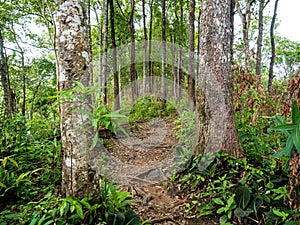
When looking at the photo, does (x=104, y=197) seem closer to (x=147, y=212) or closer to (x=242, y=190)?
(x=147, y=212)

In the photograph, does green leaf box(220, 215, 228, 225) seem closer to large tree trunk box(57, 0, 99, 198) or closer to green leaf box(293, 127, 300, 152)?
green leaf box(293, 127, 300, 152)

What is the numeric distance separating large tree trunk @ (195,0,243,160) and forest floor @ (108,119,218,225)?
0.88 meters

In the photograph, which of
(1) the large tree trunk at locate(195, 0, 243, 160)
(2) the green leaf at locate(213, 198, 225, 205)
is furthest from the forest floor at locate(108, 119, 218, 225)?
(1) the large tree trunk at locate(195, 0, 243, 160)

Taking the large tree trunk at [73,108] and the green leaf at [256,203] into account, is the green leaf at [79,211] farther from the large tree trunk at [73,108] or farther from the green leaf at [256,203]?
the green leaf at [256,203]

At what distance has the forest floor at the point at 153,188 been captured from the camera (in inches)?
112

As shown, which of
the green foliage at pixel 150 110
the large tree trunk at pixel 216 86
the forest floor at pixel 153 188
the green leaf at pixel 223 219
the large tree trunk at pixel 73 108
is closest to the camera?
the large tree trunk at pixel 73 108

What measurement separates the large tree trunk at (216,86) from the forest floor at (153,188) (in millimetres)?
880

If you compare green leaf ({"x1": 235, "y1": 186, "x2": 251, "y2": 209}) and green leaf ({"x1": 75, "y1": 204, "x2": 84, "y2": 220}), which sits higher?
green leaf ({"x1": 75, "y1": 204, "x2": 84, "y2": 220})

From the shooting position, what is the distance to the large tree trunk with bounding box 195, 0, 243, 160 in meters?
3.39

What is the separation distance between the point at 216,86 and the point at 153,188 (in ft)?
6.61

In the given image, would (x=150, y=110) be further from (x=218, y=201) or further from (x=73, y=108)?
(x=73, y=108)

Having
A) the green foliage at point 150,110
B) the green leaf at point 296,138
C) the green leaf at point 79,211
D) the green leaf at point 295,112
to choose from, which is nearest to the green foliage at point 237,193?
the green leaf at point 296,138

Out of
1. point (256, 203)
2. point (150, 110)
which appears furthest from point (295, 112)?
point (150, 110)

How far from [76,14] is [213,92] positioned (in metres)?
2.27
